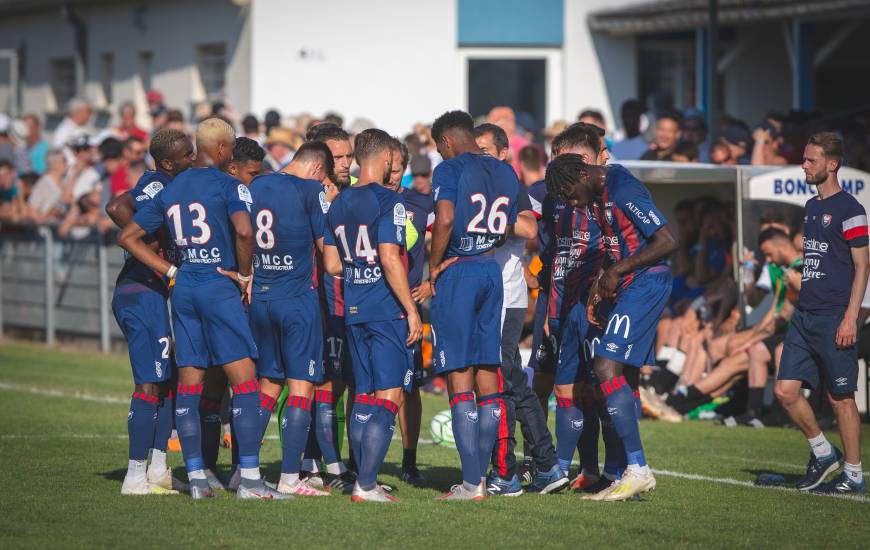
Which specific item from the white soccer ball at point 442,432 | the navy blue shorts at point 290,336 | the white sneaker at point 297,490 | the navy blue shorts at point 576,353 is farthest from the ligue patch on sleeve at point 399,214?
the white soccer ball at point 442,432

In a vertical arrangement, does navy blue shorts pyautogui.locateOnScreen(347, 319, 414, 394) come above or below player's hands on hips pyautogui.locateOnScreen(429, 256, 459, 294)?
below

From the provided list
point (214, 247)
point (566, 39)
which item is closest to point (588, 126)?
point (214, 247)

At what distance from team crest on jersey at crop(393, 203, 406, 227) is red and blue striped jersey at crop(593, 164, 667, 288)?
126 cm

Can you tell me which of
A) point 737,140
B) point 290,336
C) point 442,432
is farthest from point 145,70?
point 290,336

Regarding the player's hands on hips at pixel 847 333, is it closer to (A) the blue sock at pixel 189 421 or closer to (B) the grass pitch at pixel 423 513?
(B) the grass pitch at pixel 423 513

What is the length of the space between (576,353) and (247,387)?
2.17m

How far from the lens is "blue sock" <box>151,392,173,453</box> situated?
31.1ft

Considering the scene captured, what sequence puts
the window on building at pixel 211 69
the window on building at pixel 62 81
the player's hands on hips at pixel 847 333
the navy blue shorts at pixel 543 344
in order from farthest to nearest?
the window on building at pixel 62 81
the window on building at pixel 211 69
the navy blue shorts at pixel 543 344
the player's hands on hips at pixel 847 333

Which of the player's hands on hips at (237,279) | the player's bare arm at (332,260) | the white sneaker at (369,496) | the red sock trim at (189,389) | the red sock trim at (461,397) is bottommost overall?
the white sneaker at (369,496)

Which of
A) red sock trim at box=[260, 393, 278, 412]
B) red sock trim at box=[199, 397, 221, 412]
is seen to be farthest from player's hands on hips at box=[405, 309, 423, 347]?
red sock trim at box=[199, 397, 221, 412]

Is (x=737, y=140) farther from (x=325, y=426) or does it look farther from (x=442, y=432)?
(x=325, y=426)

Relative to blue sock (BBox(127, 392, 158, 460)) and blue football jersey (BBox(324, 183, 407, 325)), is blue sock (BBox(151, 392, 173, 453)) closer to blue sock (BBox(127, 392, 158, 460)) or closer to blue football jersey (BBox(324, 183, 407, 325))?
blue sock (BBox(127, 392, 158, 460))

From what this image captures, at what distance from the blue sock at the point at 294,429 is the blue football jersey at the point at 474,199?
4.36 ft

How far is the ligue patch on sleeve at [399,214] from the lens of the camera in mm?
8797
